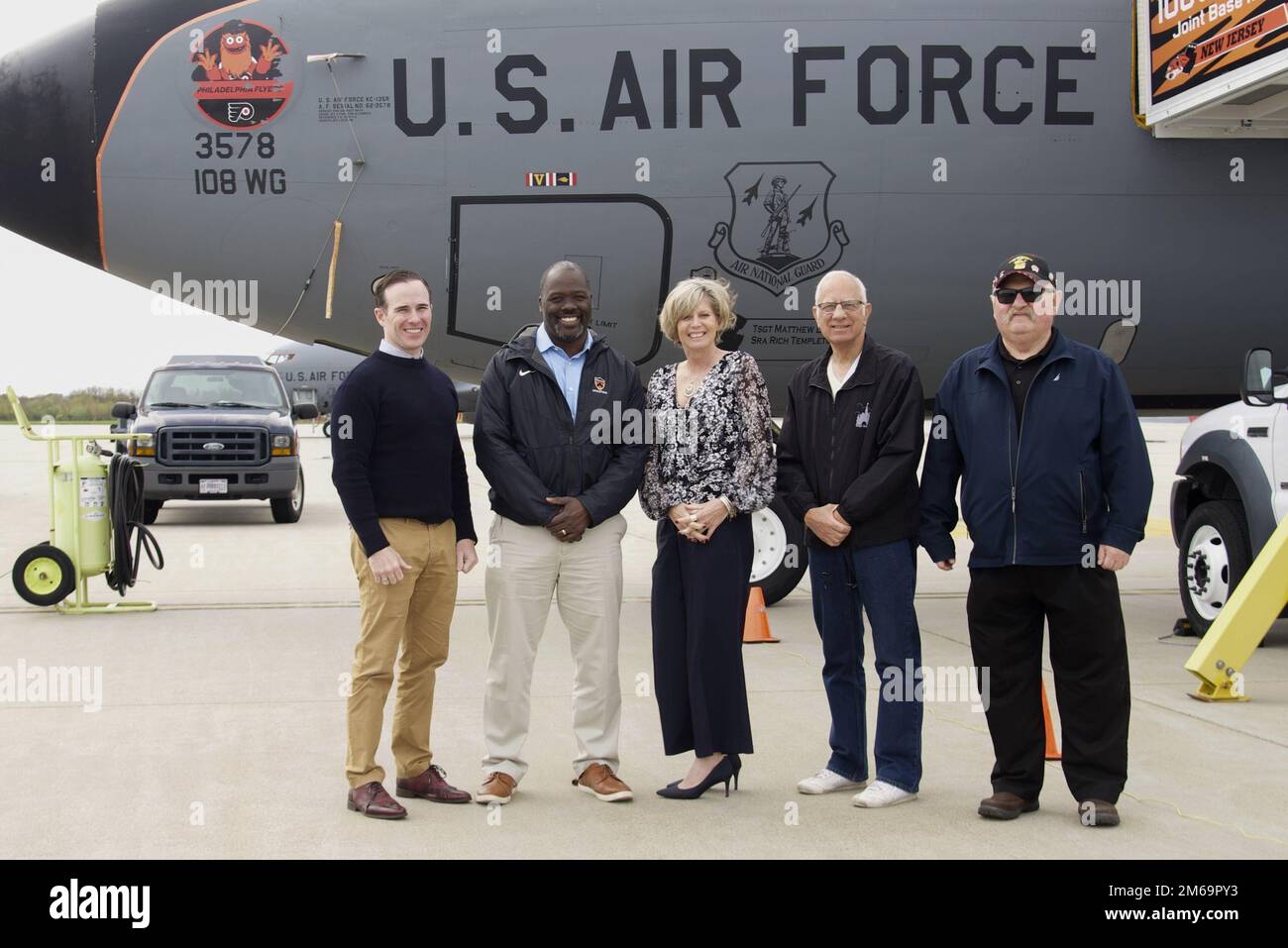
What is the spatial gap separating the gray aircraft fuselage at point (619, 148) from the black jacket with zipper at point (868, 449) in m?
3.49

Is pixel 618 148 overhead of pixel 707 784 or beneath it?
overhead

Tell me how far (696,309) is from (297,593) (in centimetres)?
641

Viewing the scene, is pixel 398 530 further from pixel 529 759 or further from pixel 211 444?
pixel 211 444

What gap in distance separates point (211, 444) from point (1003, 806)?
12.9m

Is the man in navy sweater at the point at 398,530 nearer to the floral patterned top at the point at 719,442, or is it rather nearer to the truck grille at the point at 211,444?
the floral patterned top at the point at 719,442

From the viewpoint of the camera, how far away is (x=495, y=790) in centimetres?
487

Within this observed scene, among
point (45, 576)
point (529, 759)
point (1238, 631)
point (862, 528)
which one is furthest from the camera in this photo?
point (45, 576)

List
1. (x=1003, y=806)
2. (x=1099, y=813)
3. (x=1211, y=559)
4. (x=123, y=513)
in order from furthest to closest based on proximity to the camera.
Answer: (x=123, y=513) < (x=1211, y=559) < (x=1003, y=806) < (x=1099, y=813)

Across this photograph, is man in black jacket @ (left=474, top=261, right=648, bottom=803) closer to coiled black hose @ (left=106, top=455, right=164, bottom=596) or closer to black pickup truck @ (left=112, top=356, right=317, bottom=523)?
coiled black hose @ (left=106, top=455, right=164, bottom=596)

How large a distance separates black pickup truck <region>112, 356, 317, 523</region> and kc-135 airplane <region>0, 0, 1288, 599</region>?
739 centimetres

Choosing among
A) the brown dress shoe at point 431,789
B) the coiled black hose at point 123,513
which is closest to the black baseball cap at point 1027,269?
the brown dress shoe at point 431,789

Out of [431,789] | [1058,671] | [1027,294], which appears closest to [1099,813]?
[1058,671]

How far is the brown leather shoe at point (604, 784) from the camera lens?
4.91 meters
